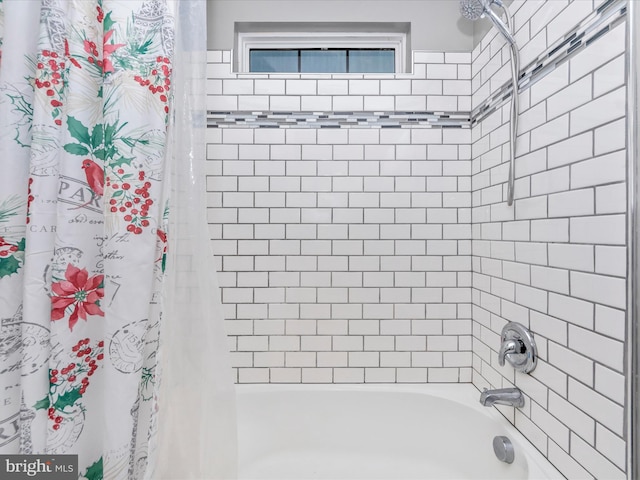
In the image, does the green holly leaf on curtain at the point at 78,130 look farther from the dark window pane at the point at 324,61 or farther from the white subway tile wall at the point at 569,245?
the dark window pane at the point at 324,61

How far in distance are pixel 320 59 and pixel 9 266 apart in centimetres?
154

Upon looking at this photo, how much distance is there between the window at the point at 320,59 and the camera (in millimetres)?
1728

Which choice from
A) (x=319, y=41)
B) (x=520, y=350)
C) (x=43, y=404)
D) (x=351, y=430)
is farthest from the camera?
(x=319, y=41)

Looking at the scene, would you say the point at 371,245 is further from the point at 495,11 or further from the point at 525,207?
the point at 495,11

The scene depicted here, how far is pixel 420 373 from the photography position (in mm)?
1613

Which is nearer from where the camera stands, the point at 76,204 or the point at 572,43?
the point at 76,204

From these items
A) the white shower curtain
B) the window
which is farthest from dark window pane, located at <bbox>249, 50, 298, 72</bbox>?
the white shower curtain

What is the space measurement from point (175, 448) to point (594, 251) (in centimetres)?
110

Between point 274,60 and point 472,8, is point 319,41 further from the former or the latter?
point 472,8

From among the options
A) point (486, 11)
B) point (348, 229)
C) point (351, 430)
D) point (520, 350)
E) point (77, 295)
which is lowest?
point (351, 430)

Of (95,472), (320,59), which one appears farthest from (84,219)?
(320,59)

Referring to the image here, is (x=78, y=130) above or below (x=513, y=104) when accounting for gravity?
below

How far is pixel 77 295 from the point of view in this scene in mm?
695

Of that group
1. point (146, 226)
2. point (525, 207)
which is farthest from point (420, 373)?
point (146, 226)
